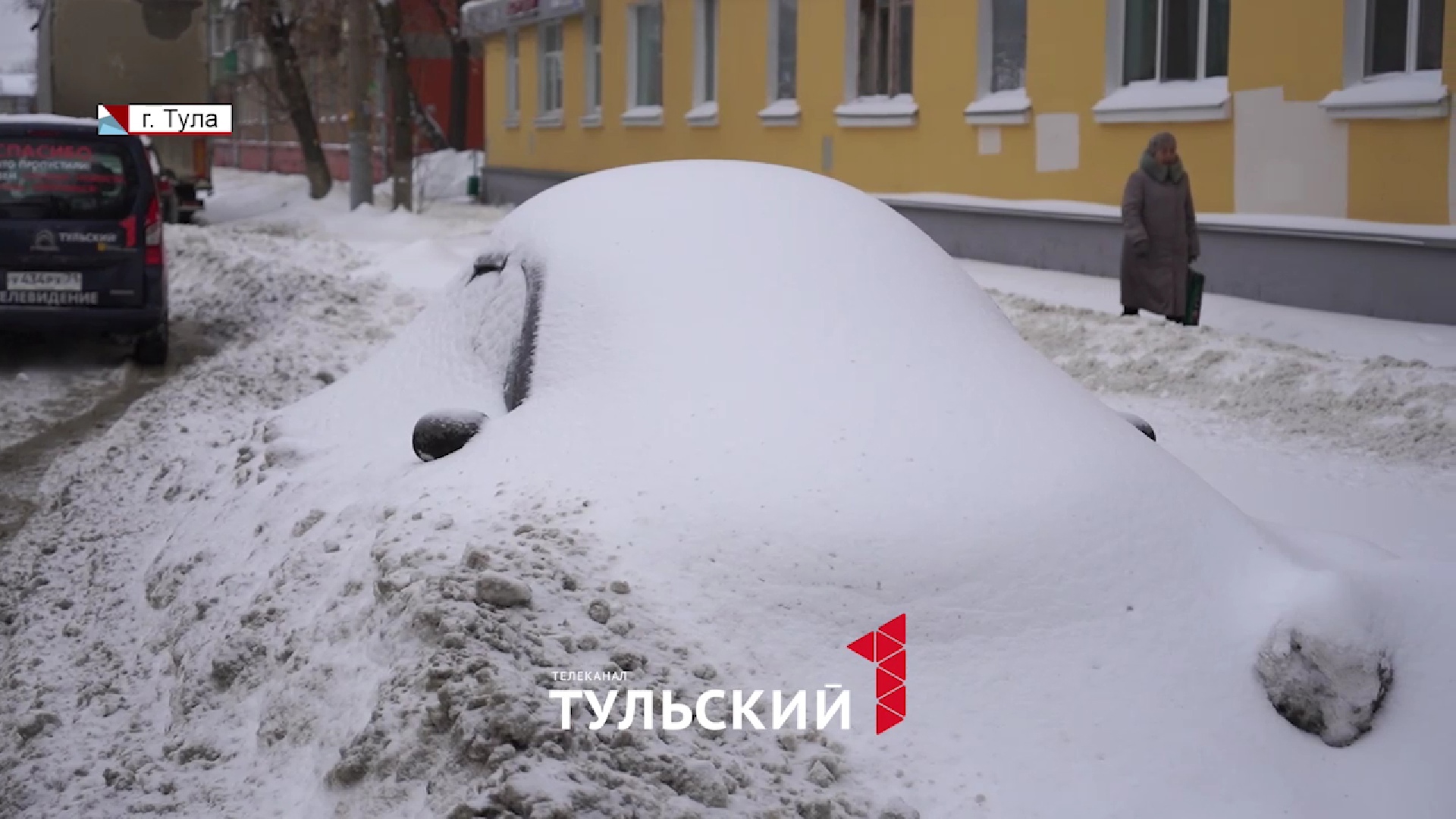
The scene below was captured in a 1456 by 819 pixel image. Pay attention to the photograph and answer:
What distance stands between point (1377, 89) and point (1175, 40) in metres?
2.90

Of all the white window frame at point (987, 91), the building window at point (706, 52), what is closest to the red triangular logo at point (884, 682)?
the white window frame at point (987, 91)

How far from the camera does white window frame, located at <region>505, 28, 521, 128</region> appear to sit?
31.9 metres

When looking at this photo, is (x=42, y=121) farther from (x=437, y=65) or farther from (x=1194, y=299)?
(x=437, y=65)

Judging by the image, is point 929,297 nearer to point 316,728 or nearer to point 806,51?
point 316,728

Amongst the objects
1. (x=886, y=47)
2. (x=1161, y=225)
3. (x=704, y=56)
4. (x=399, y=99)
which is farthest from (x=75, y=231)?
(x=399, y=99)

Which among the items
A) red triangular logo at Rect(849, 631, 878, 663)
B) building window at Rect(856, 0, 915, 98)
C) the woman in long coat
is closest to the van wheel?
the woman in long coat

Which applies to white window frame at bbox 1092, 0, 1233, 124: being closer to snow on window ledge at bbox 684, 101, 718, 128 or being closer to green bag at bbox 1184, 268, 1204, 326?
green bag at bbox 1184, 268, 1204, 326

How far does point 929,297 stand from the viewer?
200 inches

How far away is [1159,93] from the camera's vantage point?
15.0 metres

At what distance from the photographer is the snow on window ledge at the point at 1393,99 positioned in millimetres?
11734

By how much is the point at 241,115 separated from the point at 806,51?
40326 mm

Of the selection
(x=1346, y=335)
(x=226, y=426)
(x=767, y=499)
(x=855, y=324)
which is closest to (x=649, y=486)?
(x=767, y=499)

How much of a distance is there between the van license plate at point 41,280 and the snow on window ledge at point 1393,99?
347 inches

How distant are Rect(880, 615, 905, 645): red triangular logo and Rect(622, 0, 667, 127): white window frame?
21.4m
